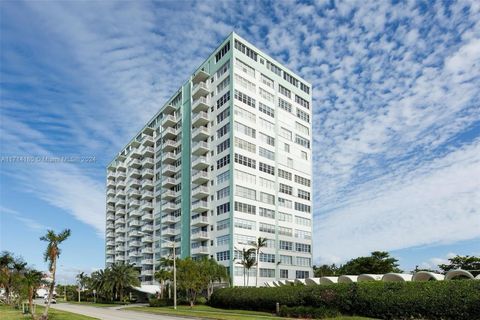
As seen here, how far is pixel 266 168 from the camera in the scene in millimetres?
86188

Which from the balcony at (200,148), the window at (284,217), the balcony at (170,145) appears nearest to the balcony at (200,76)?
the balcony at (200,148)

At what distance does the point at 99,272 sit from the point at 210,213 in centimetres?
3625

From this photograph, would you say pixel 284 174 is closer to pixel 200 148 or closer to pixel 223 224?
pixel 200 148

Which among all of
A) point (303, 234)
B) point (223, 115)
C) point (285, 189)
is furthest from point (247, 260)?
point (223, 115)

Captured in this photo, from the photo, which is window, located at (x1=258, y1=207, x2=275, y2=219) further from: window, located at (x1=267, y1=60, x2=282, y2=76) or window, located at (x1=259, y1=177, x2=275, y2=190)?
window, located at (x1=267, y1=60, x2=282, y2=76)

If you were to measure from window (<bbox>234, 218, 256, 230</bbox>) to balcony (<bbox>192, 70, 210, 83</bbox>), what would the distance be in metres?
31.0

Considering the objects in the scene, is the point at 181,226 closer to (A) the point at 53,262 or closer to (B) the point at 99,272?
(B) the point at 99,272

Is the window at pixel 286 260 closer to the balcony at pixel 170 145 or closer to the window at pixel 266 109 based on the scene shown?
the window at pixel 266 109

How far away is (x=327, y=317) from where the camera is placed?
3941cm

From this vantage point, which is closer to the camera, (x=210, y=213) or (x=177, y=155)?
(x=210, y=213)

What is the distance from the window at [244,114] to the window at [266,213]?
54.8 feet

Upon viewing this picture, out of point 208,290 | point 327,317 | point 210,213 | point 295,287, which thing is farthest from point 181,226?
point 327,317

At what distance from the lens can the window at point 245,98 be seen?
Result: 8239 cm

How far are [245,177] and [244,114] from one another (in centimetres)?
1182
